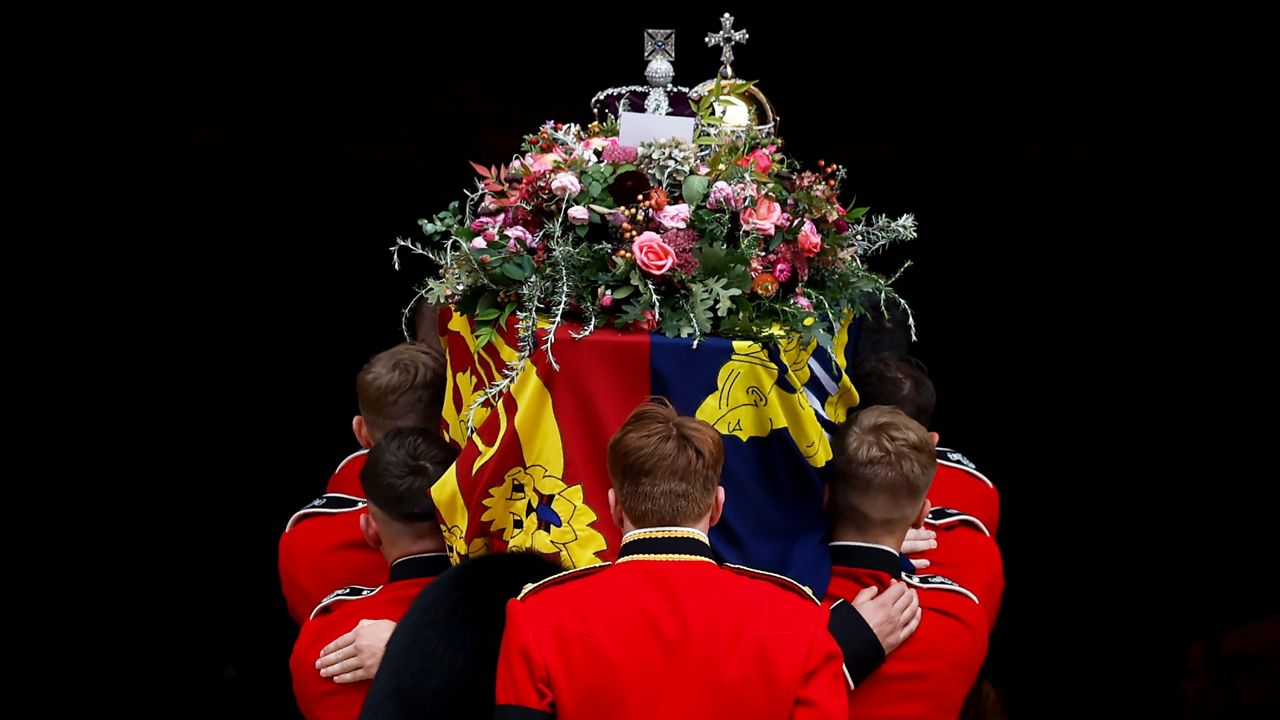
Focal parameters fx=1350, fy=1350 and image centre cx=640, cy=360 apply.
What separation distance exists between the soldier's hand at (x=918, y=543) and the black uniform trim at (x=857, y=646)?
0.42 metres

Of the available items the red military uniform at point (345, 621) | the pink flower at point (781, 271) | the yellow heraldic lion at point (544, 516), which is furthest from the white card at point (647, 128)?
the red military uniform at point (345, 621)

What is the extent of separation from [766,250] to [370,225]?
107 inches

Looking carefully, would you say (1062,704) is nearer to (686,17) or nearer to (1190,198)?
(1190,198)

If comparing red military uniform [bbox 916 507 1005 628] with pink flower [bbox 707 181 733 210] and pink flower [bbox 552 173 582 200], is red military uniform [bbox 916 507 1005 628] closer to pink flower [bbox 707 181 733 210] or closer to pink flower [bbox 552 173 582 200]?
pink flower [bbox 707 181 733 210]

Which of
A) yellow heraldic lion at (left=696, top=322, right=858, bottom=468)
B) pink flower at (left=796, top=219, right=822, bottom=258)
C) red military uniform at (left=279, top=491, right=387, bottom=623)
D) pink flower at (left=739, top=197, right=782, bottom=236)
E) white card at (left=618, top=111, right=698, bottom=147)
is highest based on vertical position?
white card at (left=618, top=111, right=698, bottom=147)

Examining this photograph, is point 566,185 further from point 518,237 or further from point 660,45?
point 660,45

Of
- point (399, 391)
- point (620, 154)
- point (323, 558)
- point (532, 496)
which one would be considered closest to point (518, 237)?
point (620, 154)

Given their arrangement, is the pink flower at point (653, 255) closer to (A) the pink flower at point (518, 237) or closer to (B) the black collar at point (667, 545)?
(A) the pink flower at point (518, 237)

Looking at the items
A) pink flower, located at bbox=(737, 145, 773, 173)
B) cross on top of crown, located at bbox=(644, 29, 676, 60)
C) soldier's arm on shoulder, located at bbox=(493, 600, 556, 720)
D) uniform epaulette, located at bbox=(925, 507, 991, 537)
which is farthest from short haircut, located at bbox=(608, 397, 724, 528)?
cross on top of crown, located at bbox=(644, 29, 676, 60)

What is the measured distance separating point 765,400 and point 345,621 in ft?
3.19

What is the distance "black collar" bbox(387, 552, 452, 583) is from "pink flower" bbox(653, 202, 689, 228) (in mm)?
850

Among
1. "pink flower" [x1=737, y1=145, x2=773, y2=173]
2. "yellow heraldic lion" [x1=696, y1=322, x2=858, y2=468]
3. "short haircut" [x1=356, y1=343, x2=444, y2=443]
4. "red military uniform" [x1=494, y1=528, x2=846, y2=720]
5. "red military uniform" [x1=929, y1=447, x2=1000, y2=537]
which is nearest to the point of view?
"red military uniform" [x1=494, y1=528, x2=846, y2=720]

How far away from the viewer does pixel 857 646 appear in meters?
2.56

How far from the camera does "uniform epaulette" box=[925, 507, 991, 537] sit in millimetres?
3166
